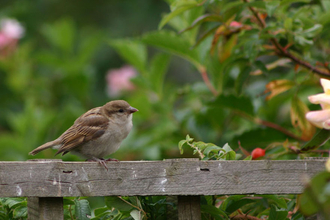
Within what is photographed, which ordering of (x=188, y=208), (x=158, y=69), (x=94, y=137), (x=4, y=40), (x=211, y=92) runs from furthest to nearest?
(x=4, y=40)
(x=158, y=69)
(x=211, y=92)
(x=94, y=137)
(x=188, y=208)

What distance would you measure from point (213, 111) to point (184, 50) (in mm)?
525

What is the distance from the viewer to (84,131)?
312cm

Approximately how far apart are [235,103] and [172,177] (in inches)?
59.1

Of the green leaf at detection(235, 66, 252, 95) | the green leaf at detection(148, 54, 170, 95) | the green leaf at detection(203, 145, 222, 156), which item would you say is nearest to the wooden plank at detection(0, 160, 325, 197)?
the green leaf at detection(203, 145, 222, 156)

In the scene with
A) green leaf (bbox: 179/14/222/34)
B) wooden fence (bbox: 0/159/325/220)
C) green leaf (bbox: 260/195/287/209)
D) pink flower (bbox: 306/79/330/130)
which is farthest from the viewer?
green leaf (bbox: 179/14/222/34)

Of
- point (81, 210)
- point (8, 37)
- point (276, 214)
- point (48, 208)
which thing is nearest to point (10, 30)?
point (8, 37)

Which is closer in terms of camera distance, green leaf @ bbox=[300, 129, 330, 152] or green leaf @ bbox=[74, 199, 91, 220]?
green leaf @ bbox=[74, 199, 91, 220]

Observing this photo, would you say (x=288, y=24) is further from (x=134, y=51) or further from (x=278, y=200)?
(x=134, y=51)

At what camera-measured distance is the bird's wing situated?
10.00 ft

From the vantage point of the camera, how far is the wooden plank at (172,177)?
1.84 m

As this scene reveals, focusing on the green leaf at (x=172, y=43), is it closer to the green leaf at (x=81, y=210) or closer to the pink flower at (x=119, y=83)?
the green leaf at (x=81, y=210)

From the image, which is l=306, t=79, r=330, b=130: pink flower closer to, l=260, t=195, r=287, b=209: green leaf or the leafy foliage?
the leafy foliage

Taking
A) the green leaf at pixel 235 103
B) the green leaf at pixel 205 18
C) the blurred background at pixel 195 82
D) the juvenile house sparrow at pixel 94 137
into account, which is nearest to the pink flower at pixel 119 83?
the blurred background at pixel 195 82

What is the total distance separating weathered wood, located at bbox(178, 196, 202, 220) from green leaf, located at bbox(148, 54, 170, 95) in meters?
2.14
